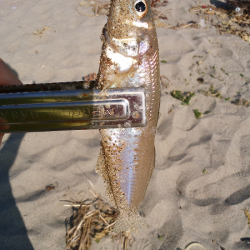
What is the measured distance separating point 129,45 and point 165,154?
1.68 meters

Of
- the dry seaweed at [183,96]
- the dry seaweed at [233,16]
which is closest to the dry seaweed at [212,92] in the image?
the dry seaweed at [183,96]

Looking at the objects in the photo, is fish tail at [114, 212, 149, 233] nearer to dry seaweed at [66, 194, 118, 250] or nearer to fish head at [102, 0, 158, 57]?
dry seaweed at [66, 194, 118, 250]

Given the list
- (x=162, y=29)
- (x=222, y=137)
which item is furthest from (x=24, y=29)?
(x=222, y=137)

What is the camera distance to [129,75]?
1.12 metres

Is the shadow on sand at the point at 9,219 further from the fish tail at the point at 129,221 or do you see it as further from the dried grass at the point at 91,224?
the fish tail at the point at 129,221

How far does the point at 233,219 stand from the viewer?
1953mm

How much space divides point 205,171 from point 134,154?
1377 mm

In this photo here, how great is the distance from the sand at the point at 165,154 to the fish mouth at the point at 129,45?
1578 mm

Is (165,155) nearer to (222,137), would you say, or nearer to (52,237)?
(222,137)

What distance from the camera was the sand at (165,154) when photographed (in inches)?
75.7

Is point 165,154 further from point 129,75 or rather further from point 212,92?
point 129,75

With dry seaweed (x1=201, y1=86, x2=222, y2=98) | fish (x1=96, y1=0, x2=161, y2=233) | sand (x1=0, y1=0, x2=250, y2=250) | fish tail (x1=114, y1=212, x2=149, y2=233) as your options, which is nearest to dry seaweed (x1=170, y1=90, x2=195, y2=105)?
sand (x1=0, y1=0, x2=250, y2=250)

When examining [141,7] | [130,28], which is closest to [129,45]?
[130,28]

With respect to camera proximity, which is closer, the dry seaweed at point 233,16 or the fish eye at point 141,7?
the fish eye at point 141,7
